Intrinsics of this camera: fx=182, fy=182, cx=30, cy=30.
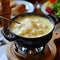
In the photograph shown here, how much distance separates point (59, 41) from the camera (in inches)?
39.4

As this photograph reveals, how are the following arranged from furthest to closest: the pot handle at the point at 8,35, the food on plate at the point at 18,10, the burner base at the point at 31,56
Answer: the food on plate at the point at 18,10, the burner base at the point at 31,56, the pot handle at the point at 8,35

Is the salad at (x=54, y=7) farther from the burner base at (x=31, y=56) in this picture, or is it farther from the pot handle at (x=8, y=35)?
the pot handle at (x=8, y=35)

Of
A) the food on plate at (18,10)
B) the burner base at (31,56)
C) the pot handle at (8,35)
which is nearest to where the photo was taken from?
the pot handle at (8,35)

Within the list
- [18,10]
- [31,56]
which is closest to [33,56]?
[31,56]

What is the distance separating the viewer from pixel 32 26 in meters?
0.79

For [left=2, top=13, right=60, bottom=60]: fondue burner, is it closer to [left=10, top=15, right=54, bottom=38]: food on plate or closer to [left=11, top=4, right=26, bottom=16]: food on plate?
[left=10, top=15, right=54, bottom=38]: food on plate

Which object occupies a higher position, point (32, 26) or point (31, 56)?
point (32, 26)

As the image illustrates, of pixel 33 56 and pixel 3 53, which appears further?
pixel 3 53

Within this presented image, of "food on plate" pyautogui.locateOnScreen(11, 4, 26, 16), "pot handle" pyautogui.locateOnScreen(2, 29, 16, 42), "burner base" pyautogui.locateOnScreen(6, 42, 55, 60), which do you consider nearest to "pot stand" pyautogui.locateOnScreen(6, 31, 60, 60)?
"burner base" pyautogui.locateOnScreen(6, 42, 55, 60)

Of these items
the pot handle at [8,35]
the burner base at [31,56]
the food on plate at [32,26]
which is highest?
the food on plate at [32,26]

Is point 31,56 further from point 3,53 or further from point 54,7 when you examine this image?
point 54,7

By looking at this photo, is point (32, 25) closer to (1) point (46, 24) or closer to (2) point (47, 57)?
(1) point (46, 24)

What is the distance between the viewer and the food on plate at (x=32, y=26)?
29.6 inches

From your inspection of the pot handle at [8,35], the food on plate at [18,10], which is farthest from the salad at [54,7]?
the pot handle at [8,35]
